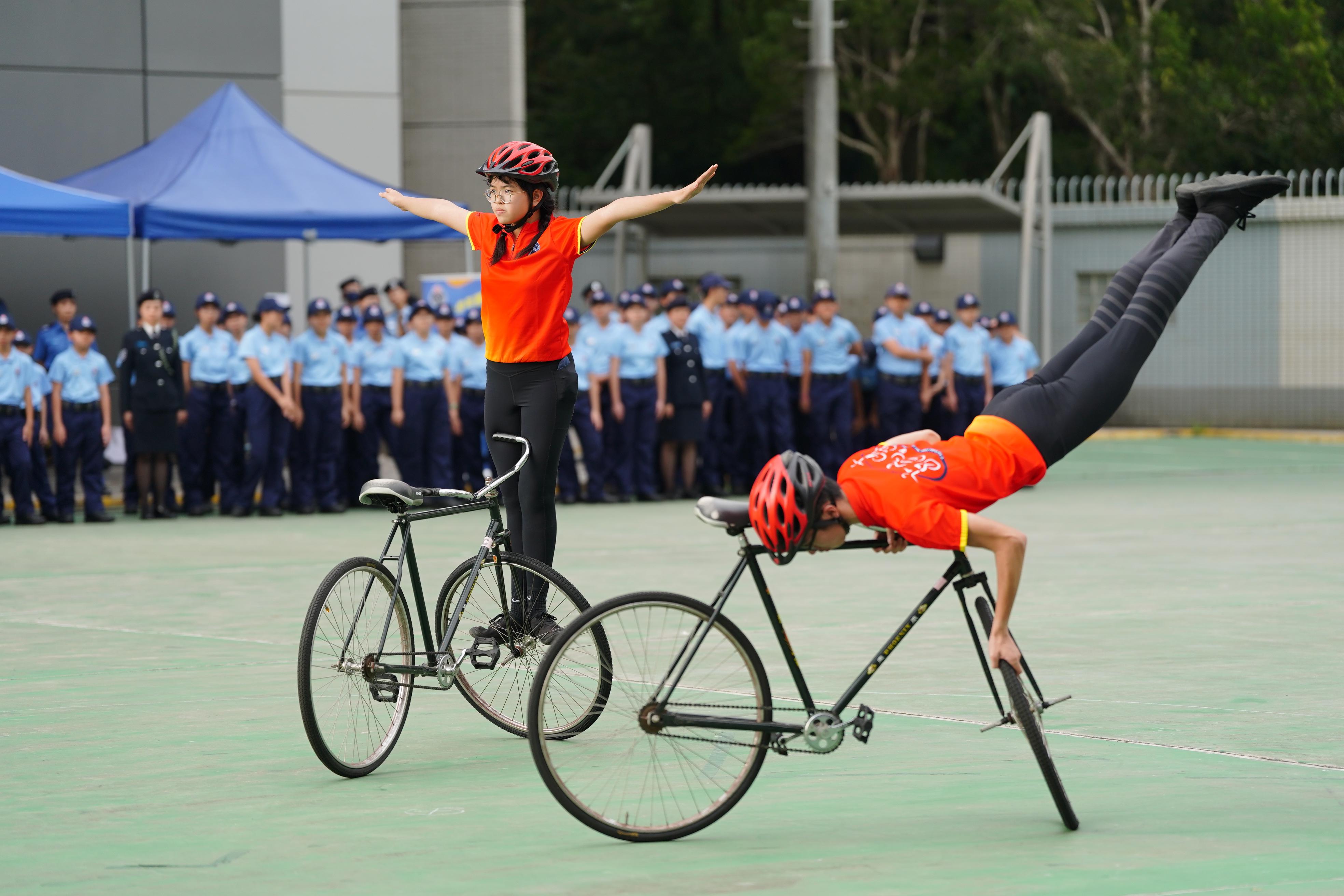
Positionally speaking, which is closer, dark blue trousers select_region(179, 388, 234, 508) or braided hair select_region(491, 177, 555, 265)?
braided hair select_region(491, 177, 555, 265)

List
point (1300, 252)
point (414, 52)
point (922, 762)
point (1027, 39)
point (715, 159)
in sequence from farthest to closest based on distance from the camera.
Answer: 1. point (715, 159)
2. point (1027, 39)
3. point (1300, 252)
4. point (414, 52)
5. point (922, 762)

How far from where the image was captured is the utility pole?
21.4 metres

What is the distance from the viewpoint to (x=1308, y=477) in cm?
1922

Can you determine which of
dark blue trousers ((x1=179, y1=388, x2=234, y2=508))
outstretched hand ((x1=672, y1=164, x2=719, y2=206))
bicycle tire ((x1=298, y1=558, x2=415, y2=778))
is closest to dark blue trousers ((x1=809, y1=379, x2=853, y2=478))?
dark blue trousers ((x1=179, y1=388, x2=234, y2=508))

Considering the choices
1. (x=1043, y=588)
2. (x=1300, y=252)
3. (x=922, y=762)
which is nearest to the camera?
(x=922, y=762)

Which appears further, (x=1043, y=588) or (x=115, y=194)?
(x=115, y=194)

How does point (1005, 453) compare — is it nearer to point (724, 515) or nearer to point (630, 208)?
point (724, 515)

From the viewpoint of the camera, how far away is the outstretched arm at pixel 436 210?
7.27 m

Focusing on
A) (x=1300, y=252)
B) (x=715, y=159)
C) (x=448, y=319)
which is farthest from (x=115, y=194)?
(x=715, y=159)

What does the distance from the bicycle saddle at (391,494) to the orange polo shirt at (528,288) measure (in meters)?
0.84

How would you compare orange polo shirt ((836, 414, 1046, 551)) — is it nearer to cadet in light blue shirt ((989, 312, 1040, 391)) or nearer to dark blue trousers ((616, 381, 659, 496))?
dark blue trousers ((616, 381, 659, 496))

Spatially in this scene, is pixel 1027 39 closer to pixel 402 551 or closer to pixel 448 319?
pixel 448 319

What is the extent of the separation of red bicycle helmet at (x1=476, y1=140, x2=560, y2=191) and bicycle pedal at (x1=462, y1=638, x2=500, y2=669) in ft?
5.80

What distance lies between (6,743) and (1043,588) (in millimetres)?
6293
